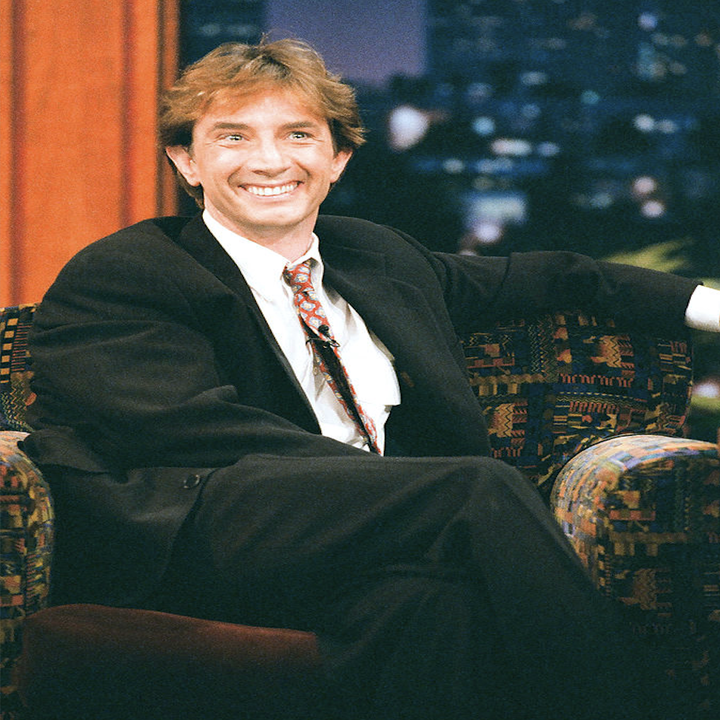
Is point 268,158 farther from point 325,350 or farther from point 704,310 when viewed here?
point 704,310

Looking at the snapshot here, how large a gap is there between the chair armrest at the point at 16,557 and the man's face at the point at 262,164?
0.65 m

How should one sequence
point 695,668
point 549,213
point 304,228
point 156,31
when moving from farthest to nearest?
point 549,213 < point 156,31 < point 304,228 < point 695,668

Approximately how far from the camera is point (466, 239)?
2.93 metres

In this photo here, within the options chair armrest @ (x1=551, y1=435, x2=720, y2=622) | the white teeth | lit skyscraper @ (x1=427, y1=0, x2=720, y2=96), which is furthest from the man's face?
lit skyscraper @ (x1=427, y1=0, x2=720, y2=96)

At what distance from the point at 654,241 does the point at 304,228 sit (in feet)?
4.63

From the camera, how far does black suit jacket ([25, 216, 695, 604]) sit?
4.94ft

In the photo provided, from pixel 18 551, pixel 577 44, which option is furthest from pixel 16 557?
pixel 577 44

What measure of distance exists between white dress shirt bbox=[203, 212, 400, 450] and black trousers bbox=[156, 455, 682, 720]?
37 centimetres

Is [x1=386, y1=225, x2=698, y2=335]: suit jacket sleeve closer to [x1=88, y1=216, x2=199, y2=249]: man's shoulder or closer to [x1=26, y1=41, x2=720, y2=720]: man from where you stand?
[x1=26, y1=41, x2=720, y2=720]: man

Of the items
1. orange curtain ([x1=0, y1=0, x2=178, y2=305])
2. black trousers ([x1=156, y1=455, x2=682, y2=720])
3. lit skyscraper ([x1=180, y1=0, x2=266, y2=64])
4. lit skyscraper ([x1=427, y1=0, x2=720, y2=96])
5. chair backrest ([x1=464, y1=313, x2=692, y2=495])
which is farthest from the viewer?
lit skyscraper ([x1=427, y1=0, x2=720, y2=96])

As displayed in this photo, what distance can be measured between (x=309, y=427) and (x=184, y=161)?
1.98ft

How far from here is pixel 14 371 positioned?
188cm

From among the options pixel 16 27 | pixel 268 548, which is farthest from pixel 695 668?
pixel 16 27

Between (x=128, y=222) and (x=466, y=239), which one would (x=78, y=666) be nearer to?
(x=128, y=222)
